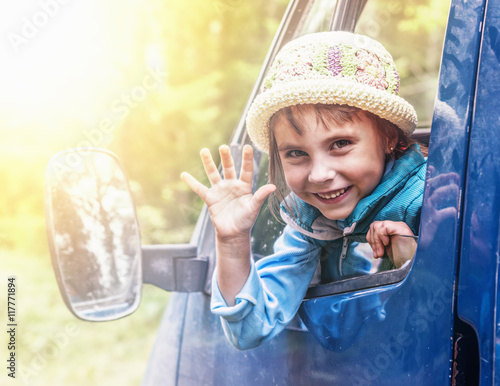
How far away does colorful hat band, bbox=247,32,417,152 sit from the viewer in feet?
4.44

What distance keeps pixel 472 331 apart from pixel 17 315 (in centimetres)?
668

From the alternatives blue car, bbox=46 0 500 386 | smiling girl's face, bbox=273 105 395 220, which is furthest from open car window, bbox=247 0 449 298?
smiling girl's face, bbox=273 105 395 220

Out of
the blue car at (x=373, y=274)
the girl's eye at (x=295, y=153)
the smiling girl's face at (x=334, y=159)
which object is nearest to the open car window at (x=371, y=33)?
the blue car at (x=373, y=274)

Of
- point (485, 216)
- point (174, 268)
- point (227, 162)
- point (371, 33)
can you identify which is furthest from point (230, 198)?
point (371, 33)

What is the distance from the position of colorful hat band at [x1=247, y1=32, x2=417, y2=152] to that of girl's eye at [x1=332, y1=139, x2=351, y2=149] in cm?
8

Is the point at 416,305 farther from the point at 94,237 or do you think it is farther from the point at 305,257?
A: the point at 94,237

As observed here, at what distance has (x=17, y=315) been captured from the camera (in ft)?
22.4

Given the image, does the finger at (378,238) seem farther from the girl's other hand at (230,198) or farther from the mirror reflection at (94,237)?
the mirror reflection at (94,237)

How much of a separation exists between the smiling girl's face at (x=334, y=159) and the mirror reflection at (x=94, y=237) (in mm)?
672

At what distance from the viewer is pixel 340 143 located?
1376mm

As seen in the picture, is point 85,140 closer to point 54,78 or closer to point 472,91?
point 54,78

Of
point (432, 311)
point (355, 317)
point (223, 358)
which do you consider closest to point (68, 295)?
point (223, 358)

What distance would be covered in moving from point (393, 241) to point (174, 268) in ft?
2.81

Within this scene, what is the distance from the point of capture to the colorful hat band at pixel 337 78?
1.35m
